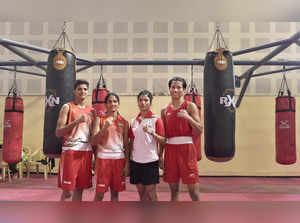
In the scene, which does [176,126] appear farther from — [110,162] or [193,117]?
[110,162]

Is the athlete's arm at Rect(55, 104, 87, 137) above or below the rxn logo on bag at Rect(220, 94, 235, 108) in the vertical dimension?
below

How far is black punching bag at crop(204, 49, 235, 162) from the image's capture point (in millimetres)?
2629

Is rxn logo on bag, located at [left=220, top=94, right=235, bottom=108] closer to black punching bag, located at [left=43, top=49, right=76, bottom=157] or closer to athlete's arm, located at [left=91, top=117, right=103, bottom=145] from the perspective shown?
athlete's arm, located at [left=91, top=117, right=103, bottom=145]

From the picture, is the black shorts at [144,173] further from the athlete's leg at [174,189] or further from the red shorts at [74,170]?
the red shorts at [74,170]

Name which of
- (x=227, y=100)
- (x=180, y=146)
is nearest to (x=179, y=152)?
(x=180, y=146)

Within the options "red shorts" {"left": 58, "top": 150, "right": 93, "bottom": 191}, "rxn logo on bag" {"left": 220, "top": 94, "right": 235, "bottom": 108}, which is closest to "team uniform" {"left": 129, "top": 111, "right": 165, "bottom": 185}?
"red shorts" {"left": 58, "top": 150, "right": 93, "bottom": 191}

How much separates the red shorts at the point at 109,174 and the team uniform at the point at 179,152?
44 cm

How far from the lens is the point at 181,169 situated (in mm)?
2244

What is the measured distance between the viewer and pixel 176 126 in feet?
7.66

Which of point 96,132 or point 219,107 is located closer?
point 96,132

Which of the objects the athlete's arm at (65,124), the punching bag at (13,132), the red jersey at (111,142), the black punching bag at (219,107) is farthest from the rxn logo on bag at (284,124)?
the punching bag at (13,132)

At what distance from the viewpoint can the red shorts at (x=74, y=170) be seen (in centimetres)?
212

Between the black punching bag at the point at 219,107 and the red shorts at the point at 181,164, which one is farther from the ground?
the black punching bag at the point at 219,107

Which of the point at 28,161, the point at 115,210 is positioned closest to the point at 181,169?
the point at 115,210
